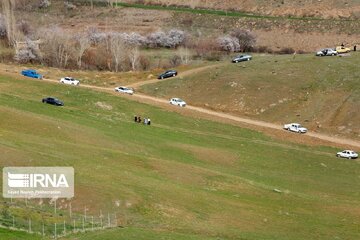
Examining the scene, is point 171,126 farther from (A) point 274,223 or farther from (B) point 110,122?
(A) point 274,223

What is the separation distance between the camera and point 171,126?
8925 centimetres

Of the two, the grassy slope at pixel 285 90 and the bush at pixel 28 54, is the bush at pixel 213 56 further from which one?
the bush at pixel 28 54

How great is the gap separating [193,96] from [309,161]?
3313 cm

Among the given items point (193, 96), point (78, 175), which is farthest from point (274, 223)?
point (193, 96)

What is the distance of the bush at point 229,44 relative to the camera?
145m

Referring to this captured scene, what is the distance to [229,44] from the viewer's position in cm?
14512

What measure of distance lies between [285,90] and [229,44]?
3958 centimetres

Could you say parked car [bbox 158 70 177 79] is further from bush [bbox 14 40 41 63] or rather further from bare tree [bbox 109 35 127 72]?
bush [bbox 14 40 41 63]

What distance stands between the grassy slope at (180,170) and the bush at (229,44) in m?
53.4

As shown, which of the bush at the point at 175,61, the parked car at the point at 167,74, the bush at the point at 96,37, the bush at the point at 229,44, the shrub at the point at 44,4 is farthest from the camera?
the shrub at the point at 44,4

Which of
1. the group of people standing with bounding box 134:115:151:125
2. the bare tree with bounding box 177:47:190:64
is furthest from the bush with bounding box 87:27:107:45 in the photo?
the group of people standing with bounding box 134:115:151:125

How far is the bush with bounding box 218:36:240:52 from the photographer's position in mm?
145250

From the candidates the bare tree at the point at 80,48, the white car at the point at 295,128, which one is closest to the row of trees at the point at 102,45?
the bare tree at the point at 80,48

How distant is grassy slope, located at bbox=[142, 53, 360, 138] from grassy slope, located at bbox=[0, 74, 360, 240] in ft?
38.2
